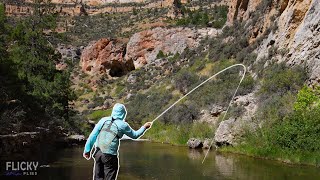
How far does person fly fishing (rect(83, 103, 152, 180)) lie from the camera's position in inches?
280

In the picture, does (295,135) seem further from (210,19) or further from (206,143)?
(210,19)

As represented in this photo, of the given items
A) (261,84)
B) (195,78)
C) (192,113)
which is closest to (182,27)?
(195,78)

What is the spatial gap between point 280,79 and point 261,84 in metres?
3.15

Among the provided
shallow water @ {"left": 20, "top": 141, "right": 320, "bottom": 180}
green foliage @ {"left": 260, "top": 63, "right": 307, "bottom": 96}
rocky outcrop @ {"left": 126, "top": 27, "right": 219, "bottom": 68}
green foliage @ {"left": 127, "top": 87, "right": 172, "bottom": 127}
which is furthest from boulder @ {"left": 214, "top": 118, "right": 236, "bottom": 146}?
rocky outcrop @ {"left": 126, "top": 27, "right": 219, "bottom": 68}

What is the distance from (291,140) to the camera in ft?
75.0

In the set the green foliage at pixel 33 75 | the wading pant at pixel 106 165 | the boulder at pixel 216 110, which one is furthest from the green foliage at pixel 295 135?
the wading pant at pixel 106 165

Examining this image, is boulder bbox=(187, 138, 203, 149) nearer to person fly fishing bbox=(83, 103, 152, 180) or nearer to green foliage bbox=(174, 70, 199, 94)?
green foliage bbox=(174, 70, 199, 94)

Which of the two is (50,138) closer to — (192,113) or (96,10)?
(192,113)

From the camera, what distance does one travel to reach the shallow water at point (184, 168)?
738 inches

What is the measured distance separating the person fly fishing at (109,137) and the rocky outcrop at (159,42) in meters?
58.2

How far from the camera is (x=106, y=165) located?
23.9 ft

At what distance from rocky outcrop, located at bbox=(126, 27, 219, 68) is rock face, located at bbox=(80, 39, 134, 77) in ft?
5.31

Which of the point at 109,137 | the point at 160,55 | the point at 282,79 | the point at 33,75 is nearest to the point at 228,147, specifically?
the point at 282,79

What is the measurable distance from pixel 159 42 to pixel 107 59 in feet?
31.9
